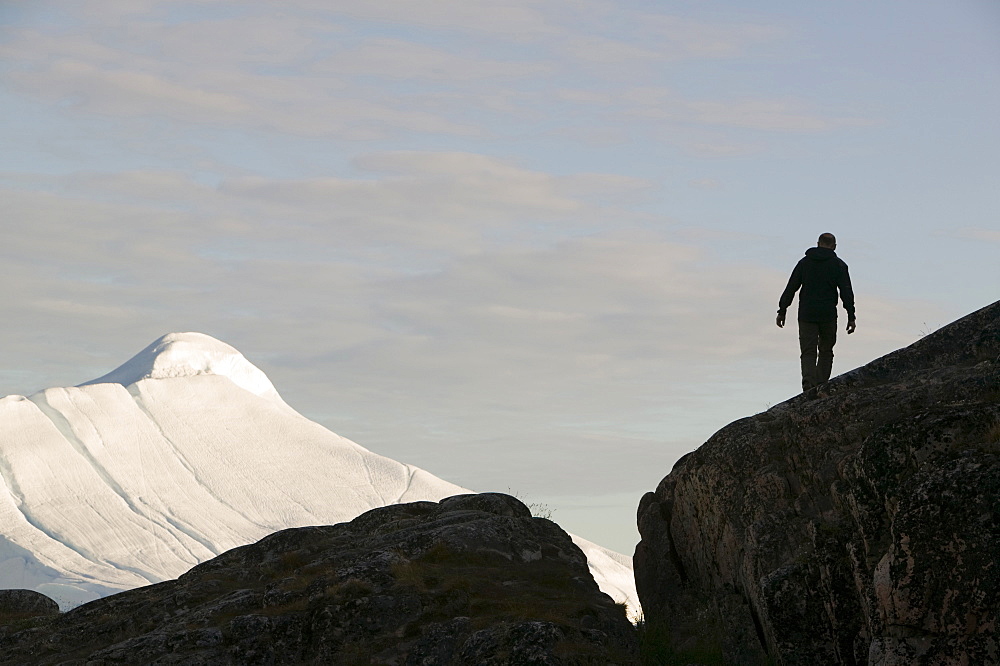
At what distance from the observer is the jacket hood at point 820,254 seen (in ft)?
85.3

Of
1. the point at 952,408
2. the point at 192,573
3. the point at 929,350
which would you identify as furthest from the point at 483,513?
the point at 952,408

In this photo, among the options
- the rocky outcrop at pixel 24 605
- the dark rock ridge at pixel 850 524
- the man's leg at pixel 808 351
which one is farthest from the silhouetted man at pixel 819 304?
the rocky outcrop at pixel 24 605

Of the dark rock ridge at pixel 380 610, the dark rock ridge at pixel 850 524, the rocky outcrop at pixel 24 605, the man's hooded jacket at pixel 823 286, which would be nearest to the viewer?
the dark rock ridge at pixel 850 524

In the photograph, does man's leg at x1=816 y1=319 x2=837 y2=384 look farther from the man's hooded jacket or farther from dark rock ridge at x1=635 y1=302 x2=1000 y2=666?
dark rock ridge at x1=635 y1=302 x2=1000 y2=666

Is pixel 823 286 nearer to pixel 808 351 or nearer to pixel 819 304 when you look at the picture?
pixel 819 304

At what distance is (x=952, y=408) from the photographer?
16688mm

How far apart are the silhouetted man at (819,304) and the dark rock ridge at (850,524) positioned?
3094 millimetres

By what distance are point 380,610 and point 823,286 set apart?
12672mm

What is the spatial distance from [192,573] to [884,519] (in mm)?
17126

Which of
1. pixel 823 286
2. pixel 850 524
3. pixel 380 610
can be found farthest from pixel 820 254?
pixel 380 610

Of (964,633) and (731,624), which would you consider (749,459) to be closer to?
(731,624)

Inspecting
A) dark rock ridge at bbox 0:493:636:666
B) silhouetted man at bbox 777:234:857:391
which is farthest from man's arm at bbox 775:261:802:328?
dark rock ridge at bbox 0:493:636:666

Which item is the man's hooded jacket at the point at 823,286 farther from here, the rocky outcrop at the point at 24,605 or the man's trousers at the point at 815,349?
the rocky outcrop at the point at 24,605

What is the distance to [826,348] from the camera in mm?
26141
